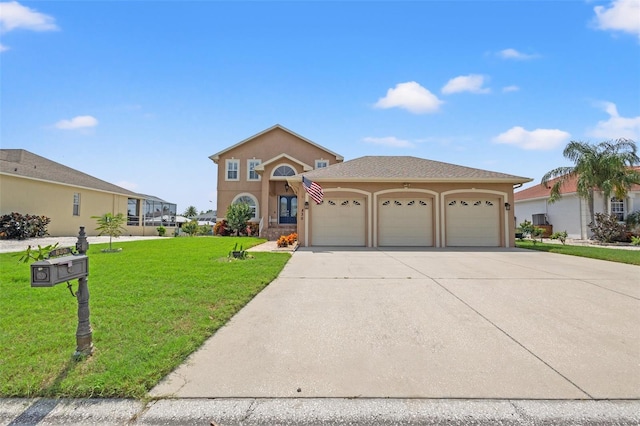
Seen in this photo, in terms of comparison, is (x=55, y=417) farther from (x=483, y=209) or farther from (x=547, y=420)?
(x=483, y=209)

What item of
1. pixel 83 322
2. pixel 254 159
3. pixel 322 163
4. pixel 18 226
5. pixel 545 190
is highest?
pixel 254 159

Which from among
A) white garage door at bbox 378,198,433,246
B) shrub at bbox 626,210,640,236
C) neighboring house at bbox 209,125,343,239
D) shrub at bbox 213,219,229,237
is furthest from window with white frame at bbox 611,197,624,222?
shrub at bbox 213,219,229,237

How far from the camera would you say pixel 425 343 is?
3.75 metres

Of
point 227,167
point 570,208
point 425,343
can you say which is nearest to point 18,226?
point 227,167

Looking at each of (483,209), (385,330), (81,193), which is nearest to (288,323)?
(385,330)

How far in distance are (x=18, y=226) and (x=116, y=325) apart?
17481 millimetres

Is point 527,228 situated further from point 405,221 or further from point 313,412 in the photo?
point 313,412

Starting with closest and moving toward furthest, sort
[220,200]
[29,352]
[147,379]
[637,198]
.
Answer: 1. [147,379]
2. [29,352]
3. [637,198]
4. [220,200]

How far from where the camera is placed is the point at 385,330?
4148mm

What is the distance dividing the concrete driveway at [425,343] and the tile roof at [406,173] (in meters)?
8.82

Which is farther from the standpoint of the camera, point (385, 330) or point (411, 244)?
point (411, 244)

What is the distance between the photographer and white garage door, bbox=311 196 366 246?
15.5 m

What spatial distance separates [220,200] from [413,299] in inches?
809

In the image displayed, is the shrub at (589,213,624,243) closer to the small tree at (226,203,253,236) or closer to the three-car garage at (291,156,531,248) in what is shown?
the three-car garage at (291,156,531,248)
